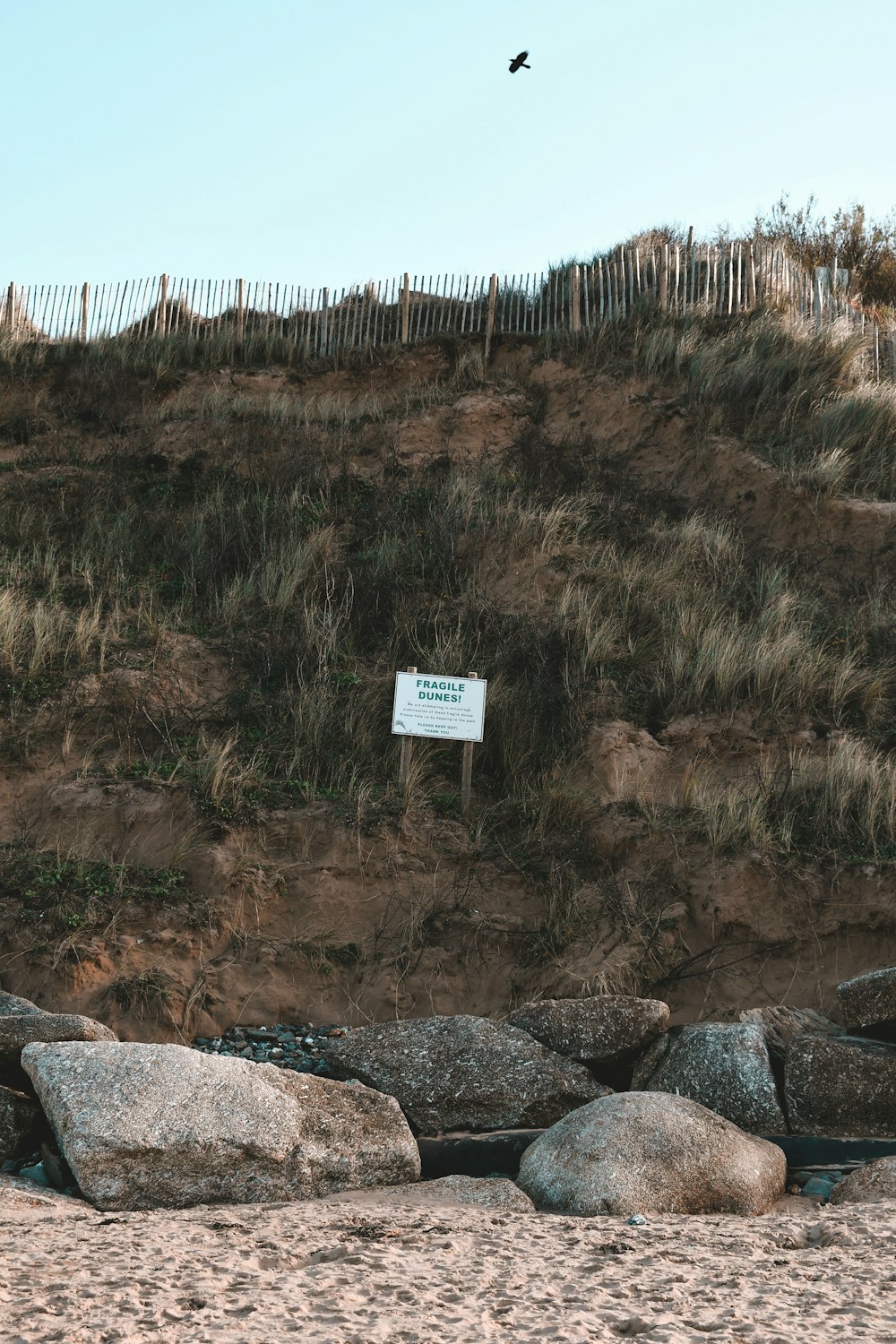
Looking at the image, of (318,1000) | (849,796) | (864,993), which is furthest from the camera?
(849,796)

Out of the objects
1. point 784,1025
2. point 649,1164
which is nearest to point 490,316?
point 784,1025

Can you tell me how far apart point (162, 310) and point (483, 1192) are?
15.1 m

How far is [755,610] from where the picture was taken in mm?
11711

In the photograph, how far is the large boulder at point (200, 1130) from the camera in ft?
15.5

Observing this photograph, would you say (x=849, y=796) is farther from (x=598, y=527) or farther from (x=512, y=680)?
(x=598, y=527)

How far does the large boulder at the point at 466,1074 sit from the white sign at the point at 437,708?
9.66 ft

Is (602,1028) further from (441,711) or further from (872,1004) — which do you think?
(441,711)

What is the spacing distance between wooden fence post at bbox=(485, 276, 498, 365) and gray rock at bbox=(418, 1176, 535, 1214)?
13142 mm

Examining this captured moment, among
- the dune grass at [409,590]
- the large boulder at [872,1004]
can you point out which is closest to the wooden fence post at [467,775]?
the dune grass at [409,590]

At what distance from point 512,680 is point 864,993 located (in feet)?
15.8

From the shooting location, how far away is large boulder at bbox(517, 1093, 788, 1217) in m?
4.84

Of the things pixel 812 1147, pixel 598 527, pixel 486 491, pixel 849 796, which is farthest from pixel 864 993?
pixel 486 491

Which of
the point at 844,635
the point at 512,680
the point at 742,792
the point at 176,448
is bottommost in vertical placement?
the point at 742,792

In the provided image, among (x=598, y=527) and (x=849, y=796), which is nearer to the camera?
(x=849, y=796)
